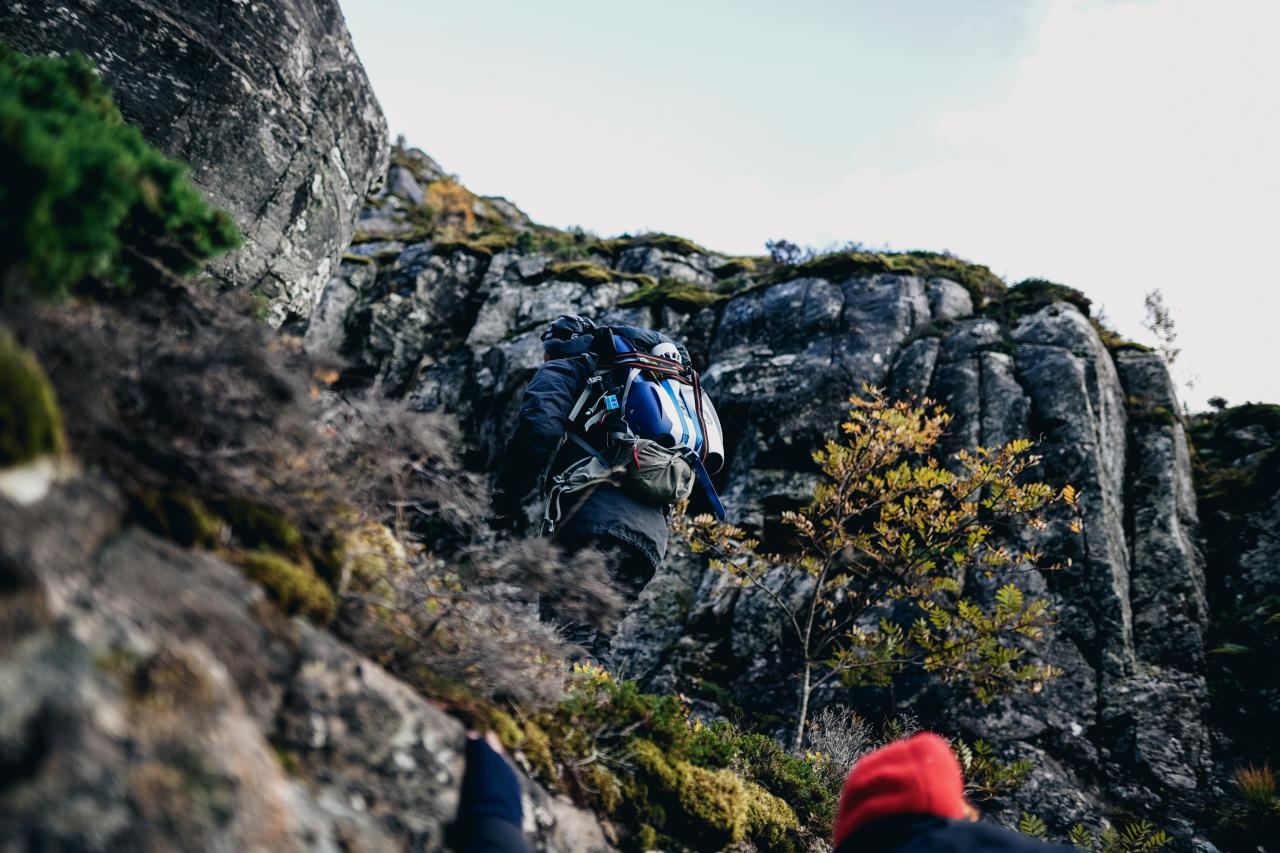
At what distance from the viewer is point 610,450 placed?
4.21 meters

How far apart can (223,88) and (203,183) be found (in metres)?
0.65

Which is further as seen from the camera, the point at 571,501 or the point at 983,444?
the point at 983,444

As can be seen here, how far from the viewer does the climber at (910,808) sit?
5.93 ft

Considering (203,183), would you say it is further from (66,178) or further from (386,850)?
(386,850)

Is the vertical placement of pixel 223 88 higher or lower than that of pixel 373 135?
lower

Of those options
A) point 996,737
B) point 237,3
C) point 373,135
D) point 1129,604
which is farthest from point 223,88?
point 1129,604

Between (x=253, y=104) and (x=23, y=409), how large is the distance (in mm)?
3913

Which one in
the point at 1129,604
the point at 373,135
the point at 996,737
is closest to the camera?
the point at 373,135

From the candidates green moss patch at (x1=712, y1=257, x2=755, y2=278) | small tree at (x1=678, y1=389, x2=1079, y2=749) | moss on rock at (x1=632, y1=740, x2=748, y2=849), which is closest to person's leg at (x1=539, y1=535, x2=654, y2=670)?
moss on rock at (x1=632, y1=740, x2=748, y2=849)

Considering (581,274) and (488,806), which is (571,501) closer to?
(488,806)

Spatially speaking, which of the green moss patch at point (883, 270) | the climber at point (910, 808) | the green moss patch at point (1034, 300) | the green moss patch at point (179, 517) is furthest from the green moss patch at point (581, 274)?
the climber at point (910, 808)

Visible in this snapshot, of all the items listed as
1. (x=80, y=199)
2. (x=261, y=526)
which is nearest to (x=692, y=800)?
(x=261, y=526)

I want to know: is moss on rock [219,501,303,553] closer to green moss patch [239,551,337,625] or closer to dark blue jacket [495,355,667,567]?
green moss patch [239,551,337,625]

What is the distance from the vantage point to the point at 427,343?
53.2 feet
